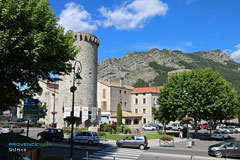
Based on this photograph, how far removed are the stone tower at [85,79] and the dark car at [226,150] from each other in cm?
2019

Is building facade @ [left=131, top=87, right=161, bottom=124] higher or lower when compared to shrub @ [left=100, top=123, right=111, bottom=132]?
higher

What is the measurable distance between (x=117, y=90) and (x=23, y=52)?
149 ft

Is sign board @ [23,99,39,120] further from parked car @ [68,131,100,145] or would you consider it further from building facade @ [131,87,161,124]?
building facade @ [131,87,161,124]

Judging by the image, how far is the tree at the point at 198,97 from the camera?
2816 cm

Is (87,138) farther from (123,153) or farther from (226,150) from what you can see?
(226,150)

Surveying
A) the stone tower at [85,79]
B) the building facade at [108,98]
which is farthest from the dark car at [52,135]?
the building facade at [108,98]

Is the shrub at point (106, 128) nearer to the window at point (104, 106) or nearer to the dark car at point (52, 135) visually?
the dark car at point (52, 135)

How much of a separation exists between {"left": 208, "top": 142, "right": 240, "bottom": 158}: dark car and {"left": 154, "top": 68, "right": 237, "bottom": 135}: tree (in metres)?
9.42

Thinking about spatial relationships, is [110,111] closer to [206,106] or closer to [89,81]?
[89,81]

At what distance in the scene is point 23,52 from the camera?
10.8 meters

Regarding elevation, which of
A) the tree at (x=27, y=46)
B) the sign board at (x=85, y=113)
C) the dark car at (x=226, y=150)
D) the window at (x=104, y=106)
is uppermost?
the tree at (x=27, y=46)

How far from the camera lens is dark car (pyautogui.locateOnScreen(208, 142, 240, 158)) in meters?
16.9

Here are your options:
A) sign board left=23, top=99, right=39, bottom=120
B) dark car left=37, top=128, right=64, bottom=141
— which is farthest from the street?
sign board left=23, top=99, right=39, bottom=120

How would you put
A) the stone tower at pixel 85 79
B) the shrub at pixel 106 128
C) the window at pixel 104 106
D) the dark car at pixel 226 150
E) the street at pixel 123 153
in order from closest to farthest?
1. the street at pixel 123 153
2. the dark car at pixel 226 150
3. the stone tower at pixel 85 79
4. the shrub at pixel 106 128
5. the window at pixel 104 106
